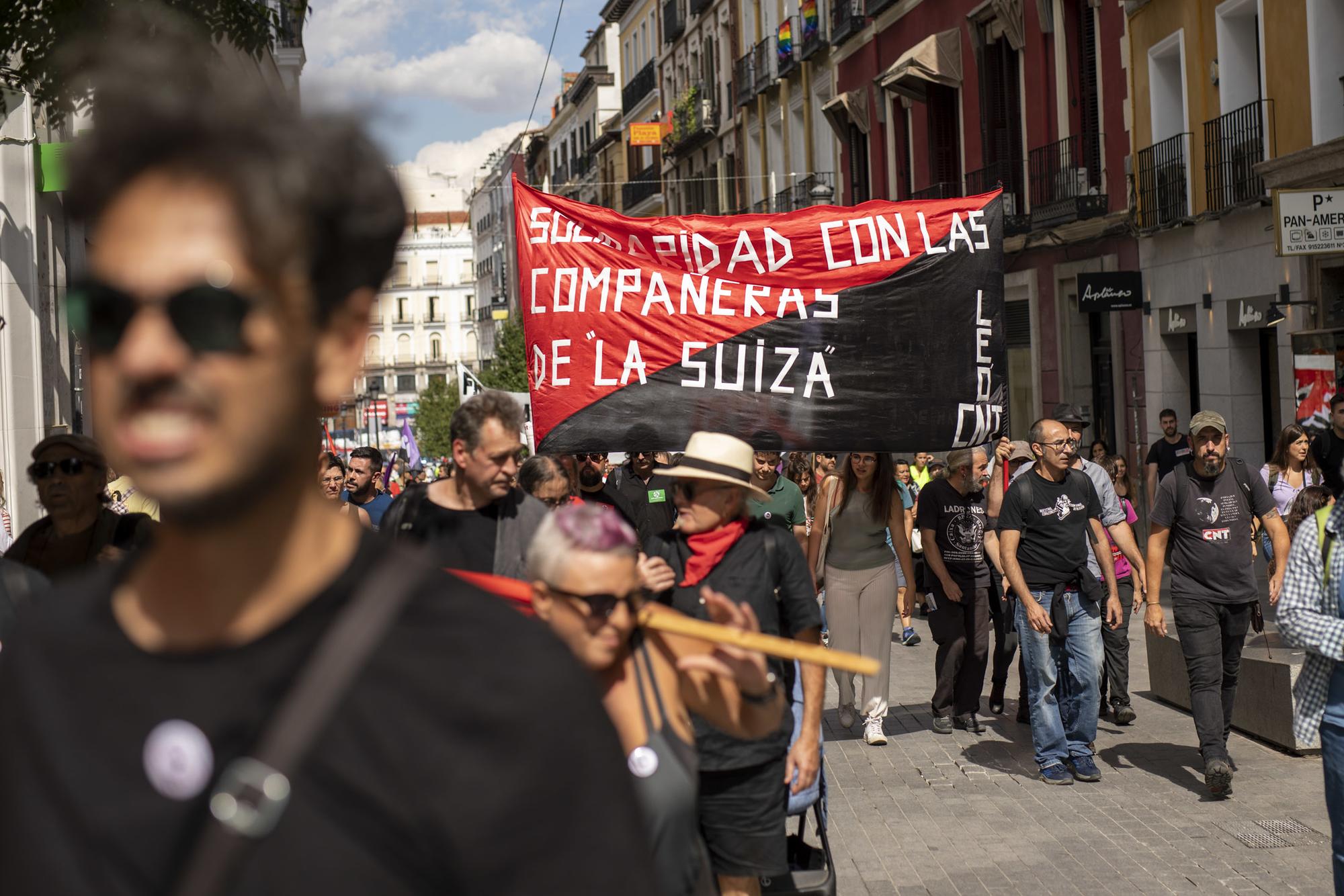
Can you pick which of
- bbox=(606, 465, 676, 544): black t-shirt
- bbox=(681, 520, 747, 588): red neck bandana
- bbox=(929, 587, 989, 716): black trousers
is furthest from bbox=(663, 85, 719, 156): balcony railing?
bbox=(681, 520, 747, 588): red neck bandana

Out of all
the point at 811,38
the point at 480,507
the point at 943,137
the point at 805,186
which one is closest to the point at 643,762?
the point at 480,507

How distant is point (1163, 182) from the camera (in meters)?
21.6

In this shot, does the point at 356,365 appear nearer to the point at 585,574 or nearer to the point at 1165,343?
the point at 585,574

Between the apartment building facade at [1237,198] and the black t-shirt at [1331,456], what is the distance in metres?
2.39

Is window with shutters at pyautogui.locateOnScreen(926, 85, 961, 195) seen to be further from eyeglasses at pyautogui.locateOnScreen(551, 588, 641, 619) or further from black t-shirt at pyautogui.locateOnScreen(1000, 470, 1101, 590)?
eyeglasses at pyautogui.locateOnScreen(551, 588, 641, 619)

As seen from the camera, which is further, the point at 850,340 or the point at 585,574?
the point at 850,340

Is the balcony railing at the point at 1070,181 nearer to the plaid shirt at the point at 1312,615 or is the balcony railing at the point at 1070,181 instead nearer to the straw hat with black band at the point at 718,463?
the straw hat with black band at the point at 718,463

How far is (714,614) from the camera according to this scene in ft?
9.35

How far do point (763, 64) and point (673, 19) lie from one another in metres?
13.2

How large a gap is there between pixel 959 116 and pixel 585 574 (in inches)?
1060

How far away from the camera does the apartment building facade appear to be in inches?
685

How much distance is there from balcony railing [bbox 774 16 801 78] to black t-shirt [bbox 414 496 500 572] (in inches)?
1339

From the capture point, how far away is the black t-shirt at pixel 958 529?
35.9 ft

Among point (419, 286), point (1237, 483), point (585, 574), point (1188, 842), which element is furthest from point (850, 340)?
point (419, 286)
